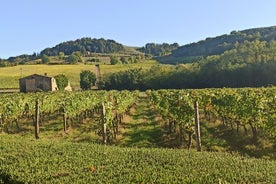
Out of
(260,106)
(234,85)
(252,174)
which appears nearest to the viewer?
(252,174)

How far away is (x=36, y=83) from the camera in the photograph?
106 metres

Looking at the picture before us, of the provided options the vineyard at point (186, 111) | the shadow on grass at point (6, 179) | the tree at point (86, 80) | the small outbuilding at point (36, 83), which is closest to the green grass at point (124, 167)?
the shadow on grass at point (6, 179)

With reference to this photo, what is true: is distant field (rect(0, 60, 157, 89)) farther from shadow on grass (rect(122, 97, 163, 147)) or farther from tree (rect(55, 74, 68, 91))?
shadow on grass (rect(122, 97, 163, 147))

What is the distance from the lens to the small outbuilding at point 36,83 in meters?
106

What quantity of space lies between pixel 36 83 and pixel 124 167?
322ft

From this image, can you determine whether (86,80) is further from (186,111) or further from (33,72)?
(186,111)

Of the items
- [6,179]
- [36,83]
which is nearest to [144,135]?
[6,179]

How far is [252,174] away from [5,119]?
90.9 ft

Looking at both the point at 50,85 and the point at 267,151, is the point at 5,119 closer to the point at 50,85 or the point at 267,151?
the point at 267,151

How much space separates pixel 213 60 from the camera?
11450 centimetres

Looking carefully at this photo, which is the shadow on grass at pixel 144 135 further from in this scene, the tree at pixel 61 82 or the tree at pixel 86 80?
the tree at pixel 86 80

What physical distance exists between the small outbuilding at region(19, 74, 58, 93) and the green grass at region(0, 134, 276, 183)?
91.8m

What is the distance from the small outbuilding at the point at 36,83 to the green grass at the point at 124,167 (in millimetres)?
91816

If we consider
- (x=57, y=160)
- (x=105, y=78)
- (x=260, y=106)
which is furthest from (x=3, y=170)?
(x=105, y=78)
